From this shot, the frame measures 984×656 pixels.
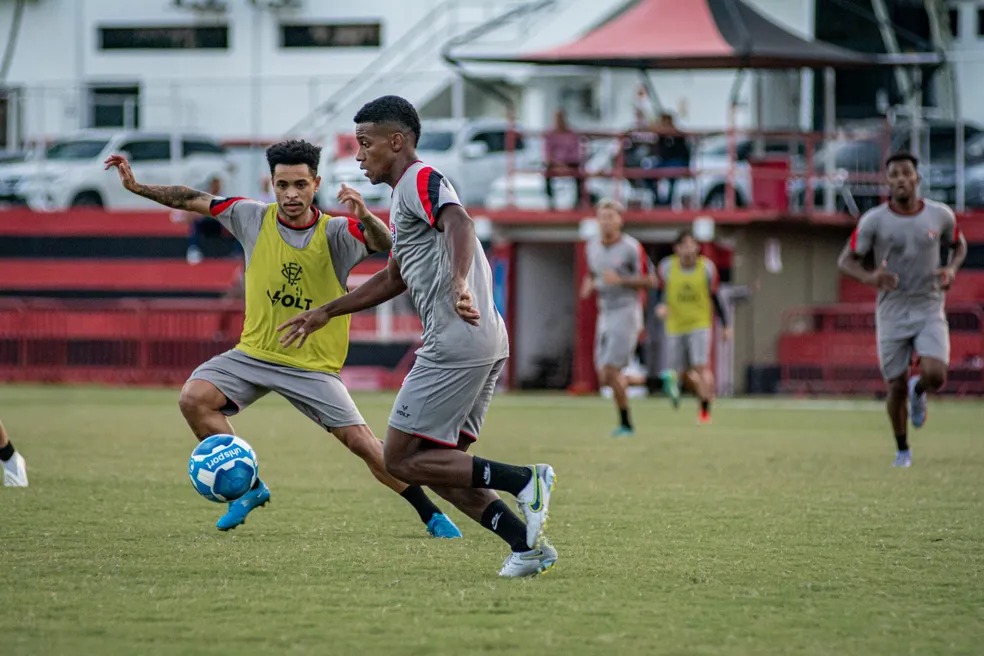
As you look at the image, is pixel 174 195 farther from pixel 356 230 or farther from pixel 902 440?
pixel 902 440

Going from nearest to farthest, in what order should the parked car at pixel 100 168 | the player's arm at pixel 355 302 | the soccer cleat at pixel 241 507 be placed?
the player's arm at pixel 355 302
the soccer cleat at pixel 241 507
the parked car at pixel 100 168

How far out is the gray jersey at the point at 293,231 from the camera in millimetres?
9312

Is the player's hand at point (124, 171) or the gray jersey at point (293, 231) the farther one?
the gray jersey at point (293, 231)

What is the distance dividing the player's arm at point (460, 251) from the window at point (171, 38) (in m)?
35.3

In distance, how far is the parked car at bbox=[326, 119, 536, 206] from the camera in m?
30.2

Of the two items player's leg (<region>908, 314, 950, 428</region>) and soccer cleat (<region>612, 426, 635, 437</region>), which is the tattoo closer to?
player's leg (<region>908, 314, 950, 428</region>)

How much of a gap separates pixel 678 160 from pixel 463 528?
18.8m

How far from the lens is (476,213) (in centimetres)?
2870

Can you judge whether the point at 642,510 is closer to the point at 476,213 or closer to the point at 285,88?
the point at 476,213

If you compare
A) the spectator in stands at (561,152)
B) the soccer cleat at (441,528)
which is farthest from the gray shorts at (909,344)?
the spectator in stands at (561,152)

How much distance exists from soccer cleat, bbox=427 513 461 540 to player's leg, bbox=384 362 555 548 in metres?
1.64

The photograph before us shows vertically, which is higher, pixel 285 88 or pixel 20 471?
pixel 285 88

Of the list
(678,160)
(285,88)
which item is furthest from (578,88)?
(678,160)

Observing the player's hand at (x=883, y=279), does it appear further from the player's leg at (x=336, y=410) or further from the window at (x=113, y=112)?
the window at (x=113, y=112)
